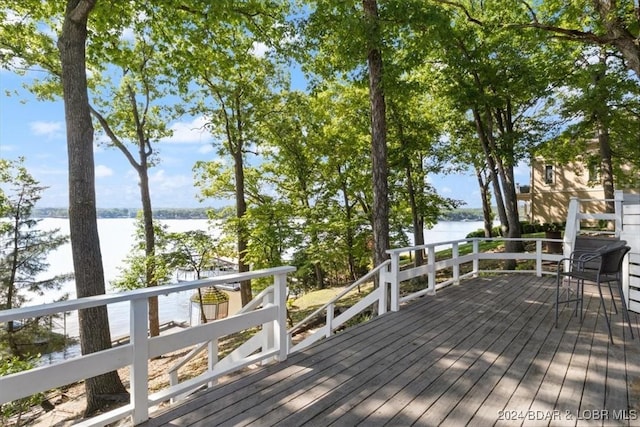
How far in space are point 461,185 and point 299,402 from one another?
44.8 feet

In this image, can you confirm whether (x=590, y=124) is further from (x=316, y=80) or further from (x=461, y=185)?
(x=316, y=80)

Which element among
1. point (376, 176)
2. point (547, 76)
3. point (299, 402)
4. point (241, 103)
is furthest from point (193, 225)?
point (547, 76)

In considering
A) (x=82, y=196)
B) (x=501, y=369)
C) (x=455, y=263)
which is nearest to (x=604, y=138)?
(x=455, y=263)

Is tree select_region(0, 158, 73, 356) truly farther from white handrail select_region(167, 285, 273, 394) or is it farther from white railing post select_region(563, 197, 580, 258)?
white railing post select_region(563, 197, 580, 258)

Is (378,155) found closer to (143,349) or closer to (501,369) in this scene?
(501,369)

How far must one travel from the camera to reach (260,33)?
304 inches

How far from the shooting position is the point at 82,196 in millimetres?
5219

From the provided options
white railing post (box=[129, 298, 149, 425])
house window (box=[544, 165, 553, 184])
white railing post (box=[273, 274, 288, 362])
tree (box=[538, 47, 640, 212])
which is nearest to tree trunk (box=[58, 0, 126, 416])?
white railing post (box=[273, 274, 288, 362])

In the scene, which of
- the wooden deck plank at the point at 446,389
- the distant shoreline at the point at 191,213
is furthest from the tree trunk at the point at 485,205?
the wooden deck plank at the point at 446,389

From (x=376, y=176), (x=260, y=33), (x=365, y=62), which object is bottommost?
(x=376, y=176)

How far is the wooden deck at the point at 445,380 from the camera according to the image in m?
2.47

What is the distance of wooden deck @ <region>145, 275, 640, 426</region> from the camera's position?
247cm

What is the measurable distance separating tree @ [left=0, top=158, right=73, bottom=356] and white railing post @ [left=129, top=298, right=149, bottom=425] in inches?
624

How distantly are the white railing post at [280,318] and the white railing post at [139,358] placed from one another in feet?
4.02
